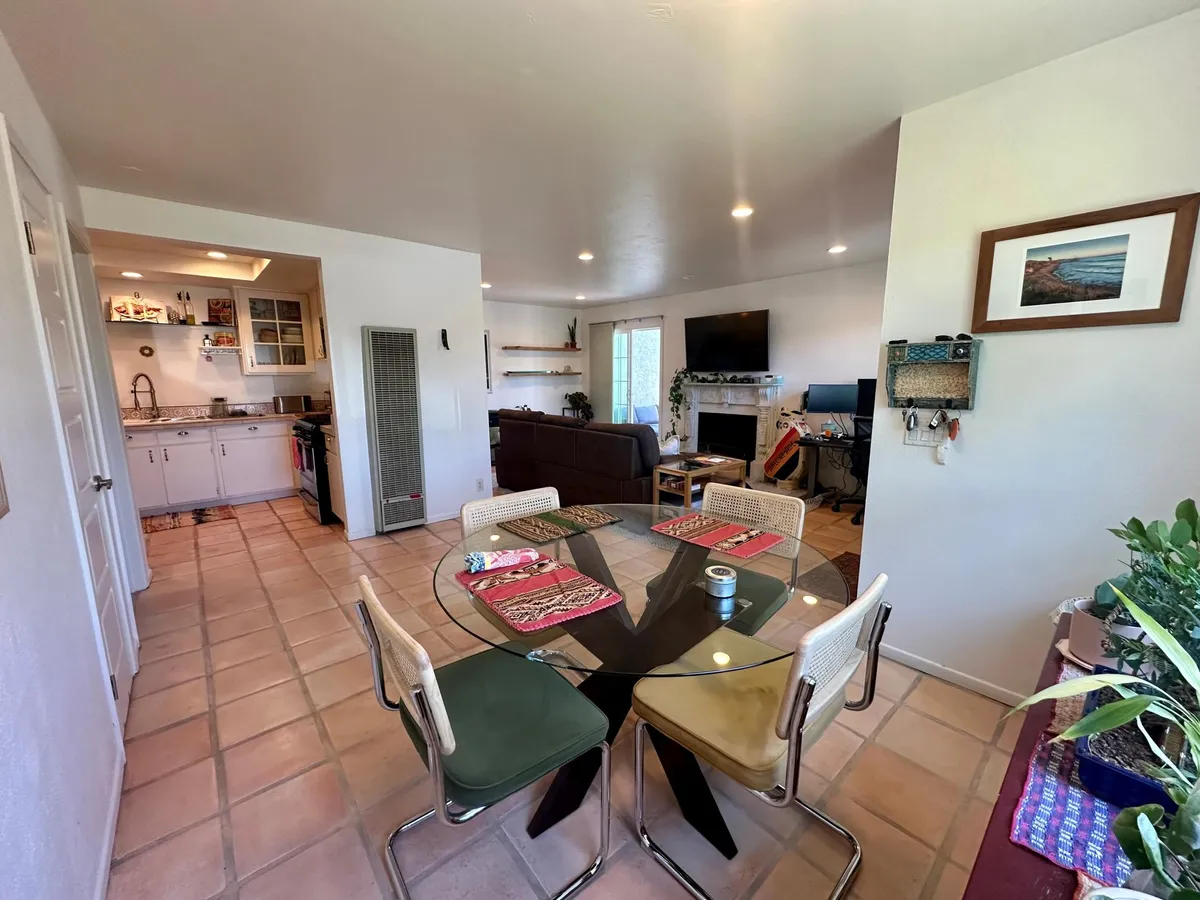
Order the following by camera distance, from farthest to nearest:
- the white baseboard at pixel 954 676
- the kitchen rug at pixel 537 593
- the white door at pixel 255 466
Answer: the white door at pixel 255 466
the white baseboard at pixel 954 676
the kitchen rug at pixel 537 593

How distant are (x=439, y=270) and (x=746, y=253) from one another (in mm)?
2665

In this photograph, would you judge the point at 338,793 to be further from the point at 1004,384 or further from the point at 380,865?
the point at 1004,384

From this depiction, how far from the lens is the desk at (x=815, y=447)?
176 inches

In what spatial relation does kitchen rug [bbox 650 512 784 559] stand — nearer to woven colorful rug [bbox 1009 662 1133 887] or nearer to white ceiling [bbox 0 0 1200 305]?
woven colorful rug [bbox 1009 662 1133 887]

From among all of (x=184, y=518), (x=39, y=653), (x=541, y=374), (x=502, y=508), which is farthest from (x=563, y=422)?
(x=39, y=653)

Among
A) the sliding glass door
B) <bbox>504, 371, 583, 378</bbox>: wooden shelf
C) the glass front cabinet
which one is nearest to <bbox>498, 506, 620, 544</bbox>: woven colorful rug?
the glass front cabinet

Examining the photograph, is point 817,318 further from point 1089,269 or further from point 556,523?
point 556,523

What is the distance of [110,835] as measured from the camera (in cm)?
139

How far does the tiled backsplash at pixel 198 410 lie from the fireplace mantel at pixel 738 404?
4.40 metres

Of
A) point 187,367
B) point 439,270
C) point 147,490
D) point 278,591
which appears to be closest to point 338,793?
point 278,591

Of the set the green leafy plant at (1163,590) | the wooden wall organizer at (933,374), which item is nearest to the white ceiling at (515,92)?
the wooden wall organizer at (933,374)

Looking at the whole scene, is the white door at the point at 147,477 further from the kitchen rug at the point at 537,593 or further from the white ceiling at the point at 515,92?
the kitchen rug at the point at 537,593

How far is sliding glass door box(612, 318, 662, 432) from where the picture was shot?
699 centimetres

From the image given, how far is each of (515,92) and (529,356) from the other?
5.70 meters
